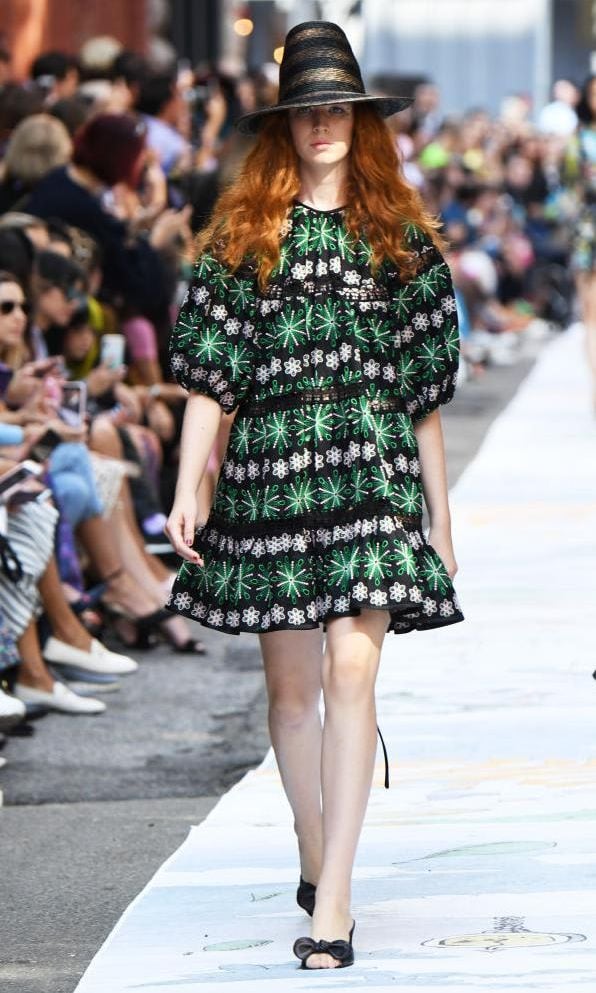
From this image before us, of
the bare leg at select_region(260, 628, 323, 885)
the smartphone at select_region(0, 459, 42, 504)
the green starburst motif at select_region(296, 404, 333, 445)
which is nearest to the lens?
the green starburst motif at select_region(296, 404, 333, 445)

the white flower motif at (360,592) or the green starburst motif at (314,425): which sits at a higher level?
the green starburst motif at (314,425)

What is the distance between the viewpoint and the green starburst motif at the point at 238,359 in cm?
407

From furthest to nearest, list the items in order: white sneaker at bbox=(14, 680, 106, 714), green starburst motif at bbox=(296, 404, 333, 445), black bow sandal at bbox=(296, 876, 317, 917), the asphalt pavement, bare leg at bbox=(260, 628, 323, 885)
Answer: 1. white sneaker at bbox=(14, 680, 106, 714)
2. the asphalt pavement
3. black bow sandal at bbox=(296, 876, 317, 917)
4. bare leg at bbox=(260, 628, 323, 885)
5. green starburst motif at bbox=(296, 404, 333, 445)

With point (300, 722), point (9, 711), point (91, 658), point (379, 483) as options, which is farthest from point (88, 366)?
point (379, 483)

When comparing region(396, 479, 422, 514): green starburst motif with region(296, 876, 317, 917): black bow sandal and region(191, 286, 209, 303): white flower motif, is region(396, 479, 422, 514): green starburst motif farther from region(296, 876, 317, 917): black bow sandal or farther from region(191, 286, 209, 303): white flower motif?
region(296, 876, 317, 917): black bow sandal

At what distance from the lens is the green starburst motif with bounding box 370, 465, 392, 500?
157 inches

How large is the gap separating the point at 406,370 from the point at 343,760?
0.72 metres

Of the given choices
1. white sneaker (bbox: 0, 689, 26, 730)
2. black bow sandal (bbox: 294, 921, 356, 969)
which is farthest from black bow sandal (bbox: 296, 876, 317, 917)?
white sneaker (bbox: 0, 689, 26, 730)

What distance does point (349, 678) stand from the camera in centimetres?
396

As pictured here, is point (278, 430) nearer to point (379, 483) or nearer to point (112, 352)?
point (379, 483)

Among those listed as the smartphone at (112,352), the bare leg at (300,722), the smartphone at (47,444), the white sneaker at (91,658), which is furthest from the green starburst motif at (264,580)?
the smartphone at (112,352)

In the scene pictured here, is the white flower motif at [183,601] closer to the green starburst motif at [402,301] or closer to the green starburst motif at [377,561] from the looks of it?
the green starburst motif at [377,561]

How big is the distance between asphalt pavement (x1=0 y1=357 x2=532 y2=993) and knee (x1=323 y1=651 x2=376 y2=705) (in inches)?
27.8

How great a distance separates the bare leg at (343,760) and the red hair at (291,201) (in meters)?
0.67
